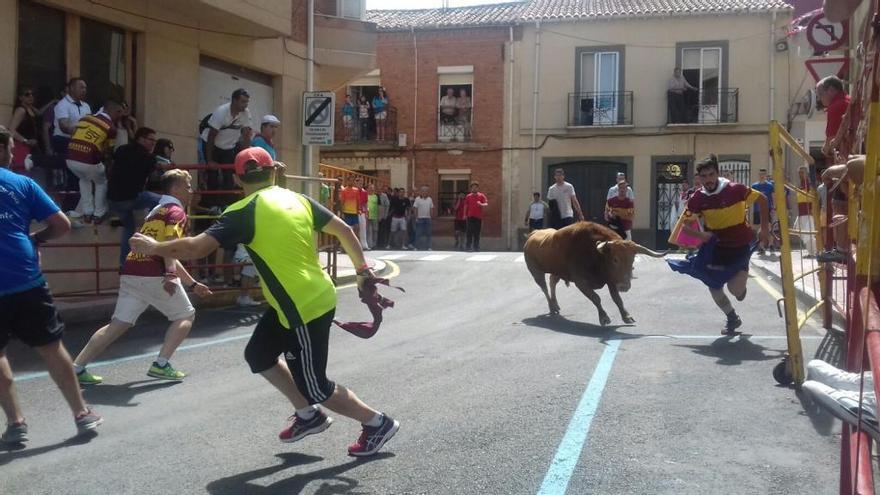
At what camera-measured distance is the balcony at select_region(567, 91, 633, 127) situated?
30969 mm

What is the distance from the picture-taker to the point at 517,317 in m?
10.7

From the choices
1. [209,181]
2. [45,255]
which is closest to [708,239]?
[209,181]

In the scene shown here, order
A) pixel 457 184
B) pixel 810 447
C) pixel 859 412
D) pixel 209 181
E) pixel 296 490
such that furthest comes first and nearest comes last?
pixel 457 184 < pixel 209 181 < pixel 810 447 < pixel 296 490 < pixel 859 412

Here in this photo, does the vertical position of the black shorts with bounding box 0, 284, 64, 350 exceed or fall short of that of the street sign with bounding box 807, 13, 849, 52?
it falls short

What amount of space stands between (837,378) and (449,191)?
2923 cm

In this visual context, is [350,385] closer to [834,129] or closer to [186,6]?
[834,129]

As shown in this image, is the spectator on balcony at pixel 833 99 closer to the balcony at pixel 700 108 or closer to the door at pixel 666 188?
the door at pixel 666 188

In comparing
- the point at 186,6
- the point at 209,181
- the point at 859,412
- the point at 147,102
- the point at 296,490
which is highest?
the point at 186,6

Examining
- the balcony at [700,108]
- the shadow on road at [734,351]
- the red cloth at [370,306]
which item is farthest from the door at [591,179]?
the red cloth at [370,306]

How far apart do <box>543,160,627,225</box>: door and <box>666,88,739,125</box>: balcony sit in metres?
2.46

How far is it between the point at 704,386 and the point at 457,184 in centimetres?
2616

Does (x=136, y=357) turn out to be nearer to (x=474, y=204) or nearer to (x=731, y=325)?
(x=731, y=325)

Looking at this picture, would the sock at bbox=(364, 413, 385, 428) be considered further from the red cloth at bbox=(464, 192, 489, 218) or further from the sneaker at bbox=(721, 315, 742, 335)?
the red cloth at bbox=(464, 192, 489, 218)

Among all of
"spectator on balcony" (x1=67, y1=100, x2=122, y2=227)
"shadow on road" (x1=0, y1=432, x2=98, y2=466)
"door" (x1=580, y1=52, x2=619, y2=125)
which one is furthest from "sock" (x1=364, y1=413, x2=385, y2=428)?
"door" (x1=580, y1=52, x2=619, y2=125)
